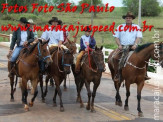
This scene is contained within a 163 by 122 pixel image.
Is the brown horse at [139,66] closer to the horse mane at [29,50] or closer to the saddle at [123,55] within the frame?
the saddle at [123,55]

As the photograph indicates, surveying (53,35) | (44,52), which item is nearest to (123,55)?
(44,52)

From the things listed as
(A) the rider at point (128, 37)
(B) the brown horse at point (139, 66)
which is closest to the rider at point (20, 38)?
(A) the rider at point (128, 37)

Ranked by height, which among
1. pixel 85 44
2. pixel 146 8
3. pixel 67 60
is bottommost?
pixel 67 60

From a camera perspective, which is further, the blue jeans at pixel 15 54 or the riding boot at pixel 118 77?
the blue jeans at pixel 15 54

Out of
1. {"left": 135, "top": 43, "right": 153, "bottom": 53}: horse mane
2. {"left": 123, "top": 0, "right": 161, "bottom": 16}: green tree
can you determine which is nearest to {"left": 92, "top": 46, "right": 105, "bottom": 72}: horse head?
{"left": 135, "top": 43, "right": 153, "bottom": 53}: horse mane

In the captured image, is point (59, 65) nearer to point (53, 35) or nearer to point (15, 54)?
point (15, 54)

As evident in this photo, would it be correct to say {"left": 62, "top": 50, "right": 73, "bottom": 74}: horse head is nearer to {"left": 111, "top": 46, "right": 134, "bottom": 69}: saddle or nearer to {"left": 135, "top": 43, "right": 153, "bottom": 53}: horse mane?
{"left": 111, "top": 46, "right": 134, "bottom": 69}: saddle

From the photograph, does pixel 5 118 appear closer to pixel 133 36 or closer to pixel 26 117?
pixel 26 117

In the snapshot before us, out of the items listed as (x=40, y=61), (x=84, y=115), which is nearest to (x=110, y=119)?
(x=84, y=115)

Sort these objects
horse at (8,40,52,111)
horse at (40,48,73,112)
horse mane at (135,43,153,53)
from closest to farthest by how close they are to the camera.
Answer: horse mane at (135,43,153,53) → horse at (8,40,52,111) → horse at (40,48,73,112)

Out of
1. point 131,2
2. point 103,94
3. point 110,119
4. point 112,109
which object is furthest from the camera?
point 131,2

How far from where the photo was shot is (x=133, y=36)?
1244 cm

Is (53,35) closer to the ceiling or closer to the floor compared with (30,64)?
closer to the ceiling

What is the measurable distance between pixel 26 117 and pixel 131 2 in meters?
84.6
